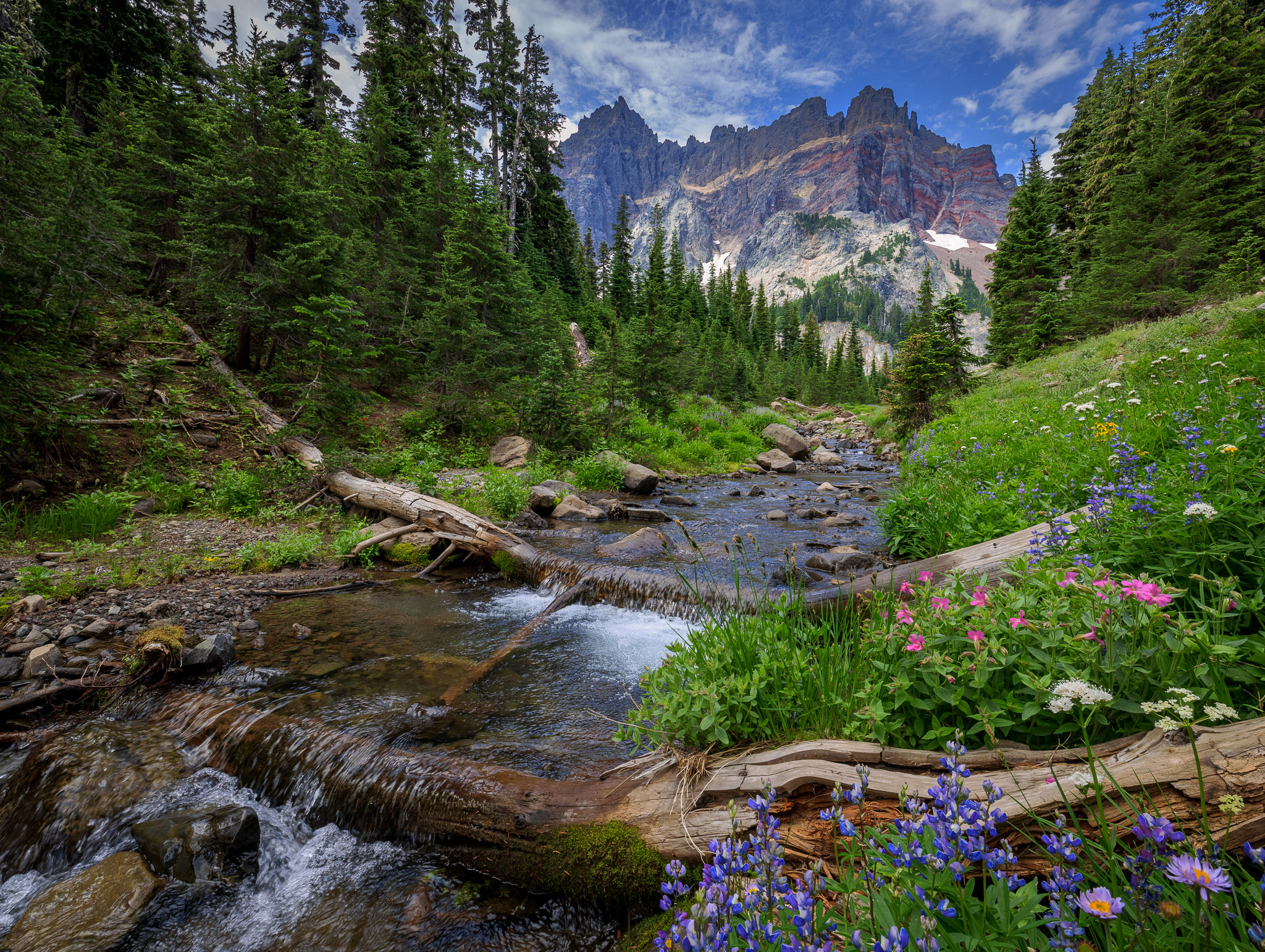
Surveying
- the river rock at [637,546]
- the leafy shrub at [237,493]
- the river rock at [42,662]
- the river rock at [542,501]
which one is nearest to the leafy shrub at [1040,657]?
the river rock at [637,546]

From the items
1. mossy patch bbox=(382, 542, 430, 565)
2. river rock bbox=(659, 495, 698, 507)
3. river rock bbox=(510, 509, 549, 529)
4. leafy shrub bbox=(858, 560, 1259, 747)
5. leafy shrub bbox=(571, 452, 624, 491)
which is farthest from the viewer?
leafy shrub bbox=(571, 452, 624, 491)

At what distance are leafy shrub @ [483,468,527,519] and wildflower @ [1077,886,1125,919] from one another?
393 inches

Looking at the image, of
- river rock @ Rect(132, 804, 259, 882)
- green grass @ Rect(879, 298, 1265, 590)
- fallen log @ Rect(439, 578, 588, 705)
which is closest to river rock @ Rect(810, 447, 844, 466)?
green grass @ Rect(879, 298, 1265, 590)

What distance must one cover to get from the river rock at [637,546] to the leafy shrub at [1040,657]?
19.8ft

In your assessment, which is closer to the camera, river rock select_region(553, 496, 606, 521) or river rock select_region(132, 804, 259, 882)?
river rock select_region(132, 804, 259, 882)

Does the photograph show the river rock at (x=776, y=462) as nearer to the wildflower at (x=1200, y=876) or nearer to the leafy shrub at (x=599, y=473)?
the leafy shrub at (x=599, y=473)

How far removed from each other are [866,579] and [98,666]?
7902mm

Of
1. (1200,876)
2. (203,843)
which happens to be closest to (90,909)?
(203,843)

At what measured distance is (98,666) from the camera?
4.51 metres

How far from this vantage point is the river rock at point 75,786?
3143 millimetres

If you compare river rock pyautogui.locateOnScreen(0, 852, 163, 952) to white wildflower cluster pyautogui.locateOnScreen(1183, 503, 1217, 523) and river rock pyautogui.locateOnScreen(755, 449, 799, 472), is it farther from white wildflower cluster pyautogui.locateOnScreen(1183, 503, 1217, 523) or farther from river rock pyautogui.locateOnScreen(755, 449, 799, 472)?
river rock pyautogui.locateOnScreen(755, 449, 799, 472)

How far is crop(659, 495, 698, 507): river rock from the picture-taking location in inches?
517

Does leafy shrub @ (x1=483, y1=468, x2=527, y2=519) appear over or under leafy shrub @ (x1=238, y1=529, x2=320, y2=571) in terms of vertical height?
over

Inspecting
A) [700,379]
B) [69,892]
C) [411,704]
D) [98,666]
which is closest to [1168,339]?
[411,704]
